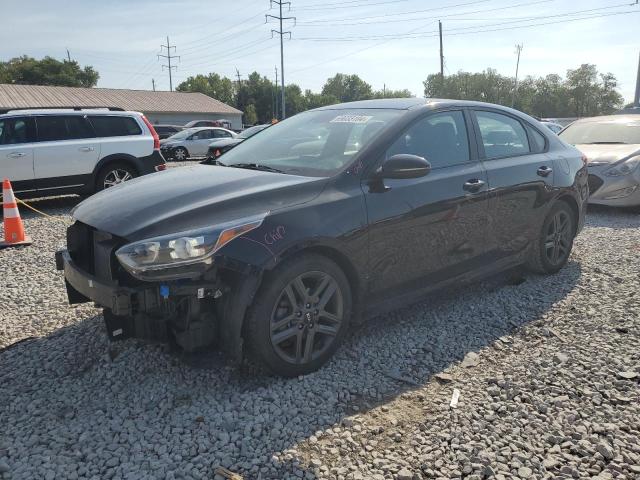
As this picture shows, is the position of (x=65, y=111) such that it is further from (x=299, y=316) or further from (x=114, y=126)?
(x=299, y=316)

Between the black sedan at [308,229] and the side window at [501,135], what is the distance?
17mm

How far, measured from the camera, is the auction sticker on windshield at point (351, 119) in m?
3.84

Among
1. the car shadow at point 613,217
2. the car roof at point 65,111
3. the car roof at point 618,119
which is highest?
the car roof at point 65,111

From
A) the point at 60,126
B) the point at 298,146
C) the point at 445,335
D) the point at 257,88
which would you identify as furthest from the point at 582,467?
the point at 257,88

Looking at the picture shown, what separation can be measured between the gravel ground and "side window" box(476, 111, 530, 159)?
4.29 feet

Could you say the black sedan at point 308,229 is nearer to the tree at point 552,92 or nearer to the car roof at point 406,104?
the car roof at point 406,104

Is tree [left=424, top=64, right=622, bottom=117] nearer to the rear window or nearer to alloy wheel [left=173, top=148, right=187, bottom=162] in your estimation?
alloy wheel [left=173, top=148, right=187, bottom=162]

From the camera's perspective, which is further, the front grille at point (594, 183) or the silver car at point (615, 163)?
the silver car at point (615, 163)

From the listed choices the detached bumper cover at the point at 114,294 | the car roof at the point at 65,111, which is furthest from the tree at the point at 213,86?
the detached bumper cover at the point at 114,294

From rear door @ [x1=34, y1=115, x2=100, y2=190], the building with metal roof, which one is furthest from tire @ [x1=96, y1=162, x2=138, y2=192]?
the building with metal roof

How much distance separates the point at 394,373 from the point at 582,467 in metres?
1.17

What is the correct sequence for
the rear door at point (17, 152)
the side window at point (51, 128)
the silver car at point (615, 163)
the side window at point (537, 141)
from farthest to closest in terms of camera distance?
1. the side window at point (51, 128)
2. the rear door at point (17, 152)
3. the silver car at point (615, 163)
4. the side window at point (537, 141)

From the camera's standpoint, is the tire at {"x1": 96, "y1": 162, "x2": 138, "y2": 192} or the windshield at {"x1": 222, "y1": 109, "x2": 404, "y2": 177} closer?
the windshield at {"x1": 222, "y1": 109, "x2": 404, "y2": 177}

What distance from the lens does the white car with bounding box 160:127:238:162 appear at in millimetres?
21609
